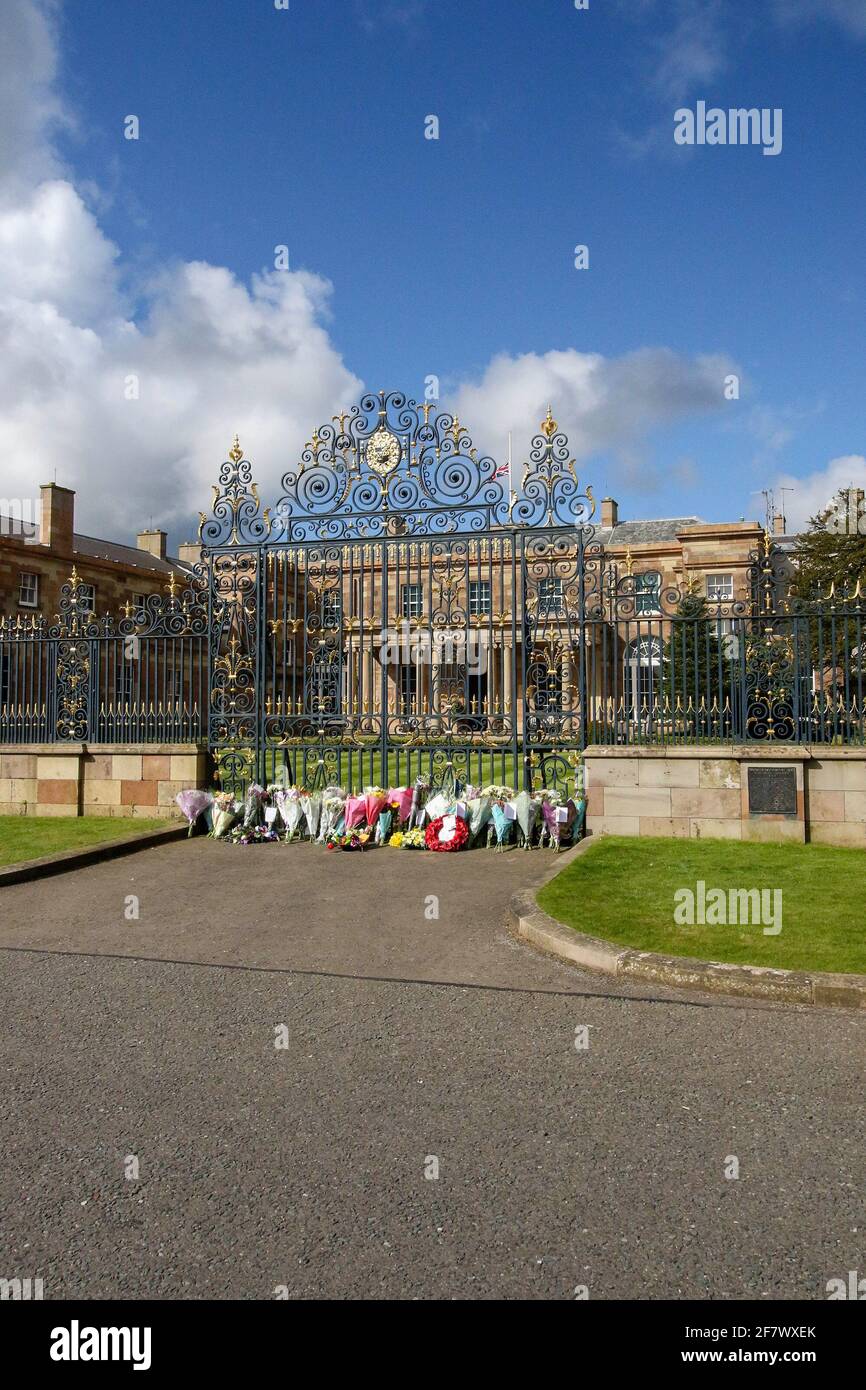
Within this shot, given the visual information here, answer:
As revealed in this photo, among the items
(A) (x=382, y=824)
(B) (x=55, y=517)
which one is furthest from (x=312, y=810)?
(B) (x=55, y=517)

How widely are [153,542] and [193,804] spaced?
1693 inches

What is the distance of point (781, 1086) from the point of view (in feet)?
13.6

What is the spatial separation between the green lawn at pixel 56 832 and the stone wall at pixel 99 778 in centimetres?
22

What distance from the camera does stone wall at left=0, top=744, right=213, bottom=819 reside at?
41.9ft

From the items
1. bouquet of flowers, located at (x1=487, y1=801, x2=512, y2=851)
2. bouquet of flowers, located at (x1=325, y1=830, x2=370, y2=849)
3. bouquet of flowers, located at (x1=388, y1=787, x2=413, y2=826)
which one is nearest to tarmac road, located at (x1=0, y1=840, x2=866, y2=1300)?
bouquet of flowers, located at (x1=487, y1=801, x2=512, y2=851)

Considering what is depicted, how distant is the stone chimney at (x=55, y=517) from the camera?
126 feet

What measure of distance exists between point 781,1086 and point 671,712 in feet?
22.9

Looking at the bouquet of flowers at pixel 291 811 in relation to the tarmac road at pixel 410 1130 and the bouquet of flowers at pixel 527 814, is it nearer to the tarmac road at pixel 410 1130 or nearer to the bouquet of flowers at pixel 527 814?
the bouquet of flowers at pixel 527 814

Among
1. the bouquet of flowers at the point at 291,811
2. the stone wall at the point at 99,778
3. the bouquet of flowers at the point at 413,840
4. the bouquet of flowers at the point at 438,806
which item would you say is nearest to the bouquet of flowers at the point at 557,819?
the bouquet of flowers at the point at 438,806

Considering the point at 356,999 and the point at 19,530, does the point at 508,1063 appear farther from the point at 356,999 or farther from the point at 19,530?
the point at 19,530

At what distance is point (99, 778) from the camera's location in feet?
43.3

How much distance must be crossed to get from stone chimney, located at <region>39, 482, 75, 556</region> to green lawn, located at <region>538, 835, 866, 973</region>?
113 ft

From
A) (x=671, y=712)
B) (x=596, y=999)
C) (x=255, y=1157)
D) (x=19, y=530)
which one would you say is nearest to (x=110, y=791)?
(x=671, y=712)

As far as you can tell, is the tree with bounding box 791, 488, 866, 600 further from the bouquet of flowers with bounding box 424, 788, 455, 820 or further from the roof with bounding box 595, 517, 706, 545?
the bouquet of flowers with bounding box 424, 788, 455, 820
